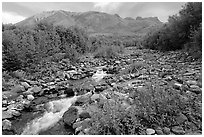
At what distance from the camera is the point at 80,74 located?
12367 mm

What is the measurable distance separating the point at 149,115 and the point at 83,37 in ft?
62.5

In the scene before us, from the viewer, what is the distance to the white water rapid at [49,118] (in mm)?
5953

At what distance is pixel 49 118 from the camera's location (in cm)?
656

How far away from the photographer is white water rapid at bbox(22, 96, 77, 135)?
19.5ft

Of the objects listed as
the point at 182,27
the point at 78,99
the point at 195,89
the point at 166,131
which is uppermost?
the point at 182,27

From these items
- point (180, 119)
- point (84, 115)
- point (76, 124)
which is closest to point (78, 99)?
point (84, 115)

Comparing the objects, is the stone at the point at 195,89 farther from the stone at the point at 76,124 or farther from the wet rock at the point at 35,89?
the wet rock at the point at 35,89

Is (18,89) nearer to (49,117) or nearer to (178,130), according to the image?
(49,117)

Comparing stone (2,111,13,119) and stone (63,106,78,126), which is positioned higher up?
stone (63,106,78,126)

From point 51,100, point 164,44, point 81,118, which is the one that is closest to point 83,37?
point 164,44

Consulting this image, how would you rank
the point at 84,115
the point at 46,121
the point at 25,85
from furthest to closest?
the point at 25,85 < the point at 46,121 < the point at 84,115

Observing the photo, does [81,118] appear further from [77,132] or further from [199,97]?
[199,97]

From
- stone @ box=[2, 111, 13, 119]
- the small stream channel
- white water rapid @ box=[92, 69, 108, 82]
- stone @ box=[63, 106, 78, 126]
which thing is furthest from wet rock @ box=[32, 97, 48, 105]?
white water rapid @ box=[92, 69, 108, 82]

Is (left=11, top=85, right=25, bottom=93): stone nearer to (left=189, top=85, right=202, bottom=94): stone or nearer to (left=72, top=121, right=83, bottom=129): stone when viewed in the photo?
(left=72, top=121, right=83, bottom=129): stone
